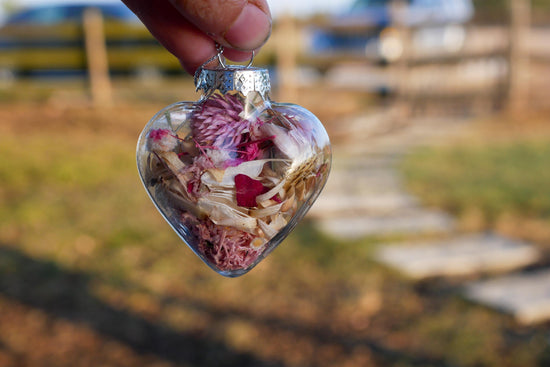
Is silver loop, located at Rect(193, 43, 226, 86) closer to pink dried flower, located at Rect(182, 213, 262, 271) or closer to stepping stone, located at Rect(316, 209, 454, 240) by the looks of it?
pink dried flower, located at Rect(182, 213, 262, 271)

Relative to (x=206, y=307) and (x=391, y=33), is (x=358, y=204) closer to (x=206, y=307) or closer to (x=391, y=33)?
(x=206, y=307)

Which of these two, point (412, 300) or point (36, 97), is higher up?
point (36, 97)

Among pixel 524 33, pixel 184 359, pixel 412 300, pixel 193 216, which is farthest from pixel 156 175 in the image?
pixel 524 33

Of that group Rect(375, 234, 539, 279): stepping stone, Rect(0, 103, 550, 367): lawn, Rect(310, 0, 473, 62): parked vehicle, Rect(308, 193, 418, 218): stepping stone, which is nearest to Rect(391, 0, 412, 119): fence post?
Rect(310, 0, 473, 62): parked vehicle

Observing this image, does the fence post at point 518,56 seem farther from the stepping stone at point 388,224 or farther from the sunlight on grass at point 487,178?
the stepping stone at point 388,224

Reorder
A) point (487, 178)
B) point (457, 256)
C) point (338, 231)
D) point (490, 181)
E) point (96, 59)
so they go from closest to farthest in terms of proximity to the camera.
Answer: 1. point (457, 256)
2. point (338, 231)
3. point (490, 181)
4. point (487, 178)
5. point (96, 59)

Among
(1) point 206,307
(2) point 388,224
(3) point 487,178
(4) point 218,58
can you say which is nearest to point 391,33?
(3) point 487,178

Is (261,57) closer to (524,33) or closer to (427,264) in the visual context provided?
(524,33)
